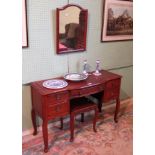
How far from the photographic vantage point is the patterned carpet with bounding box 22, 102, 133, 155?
2.30 meters

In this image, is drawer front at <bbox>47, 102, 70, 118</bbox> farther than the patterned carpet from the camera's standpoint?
No

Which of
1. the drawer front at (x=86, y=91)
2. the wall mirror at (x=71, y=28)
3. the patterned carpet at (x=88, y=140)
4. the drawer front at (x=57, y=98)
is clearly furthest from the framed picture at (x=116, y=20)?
the patterned carpet at (x=88, y=140)

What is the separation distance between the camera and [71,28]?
8.25 ft

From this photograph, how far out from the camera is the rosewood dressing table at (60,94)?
84.7 inches

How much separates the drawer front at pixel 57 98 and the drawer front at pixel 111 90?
625 mm

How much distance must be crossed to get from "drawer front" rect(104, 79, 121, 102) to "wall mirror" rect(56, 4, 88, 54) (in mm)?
572

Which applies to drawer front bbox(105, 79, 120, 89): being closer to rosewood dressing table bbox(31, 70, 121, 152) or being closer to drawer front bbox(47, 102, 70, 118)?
rosewood dressing table bbox(31, 70, 121, 152)

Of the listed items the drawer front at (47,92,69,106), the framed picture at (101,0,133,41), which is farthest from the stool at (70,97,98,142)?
the framed picture at (101,0,133,41)

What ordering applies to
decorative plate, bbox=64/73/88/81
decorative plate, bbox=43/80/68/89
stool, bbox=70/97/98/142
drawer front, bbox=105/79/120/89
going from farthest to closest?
drawer front, bbox=105/79/120/89 < decorative plate, bbox=64/73/88/81 < stool, bbox=70/97/98/142 < decorative plate, bbox=43/80/68/89
